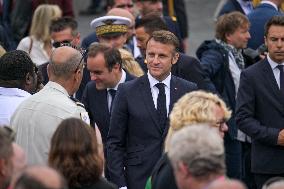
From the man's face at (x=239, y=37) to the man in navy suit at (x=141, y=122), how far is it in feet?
9.54

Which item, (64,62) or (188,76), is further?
(188,76)

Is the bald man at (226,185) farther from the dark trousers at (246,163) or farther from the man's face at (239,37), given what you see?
the man's face at (239,37)

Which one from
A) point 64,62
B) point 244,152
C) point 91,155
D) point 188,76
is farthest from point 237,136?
point 91,155

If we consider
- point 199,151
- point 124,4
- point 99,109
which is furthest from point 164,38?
point 124,4

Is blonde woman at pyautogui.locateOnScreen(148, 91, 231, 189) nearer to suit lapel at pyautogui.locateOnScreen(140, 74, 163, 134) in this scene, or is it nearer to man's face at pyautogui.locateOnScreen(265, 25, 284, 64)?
suit lapel at pyautogui.locateOnScreen(140, 74, 163, 134)

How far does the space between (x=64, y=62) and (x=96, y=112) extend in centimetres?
124

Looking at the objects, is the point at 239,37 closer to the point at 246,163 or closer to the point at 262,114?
the point at 246,163

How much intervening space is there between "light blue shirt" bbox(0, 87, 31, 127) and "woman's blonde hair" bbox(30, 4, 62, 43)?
4.59 m

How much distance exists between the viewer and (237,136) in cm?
1118

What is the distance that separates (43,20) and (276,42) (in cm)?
464

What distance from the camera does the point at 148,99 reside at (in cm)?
863

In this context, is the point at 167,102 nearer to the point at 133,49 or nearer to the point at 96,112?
the point at 96,112

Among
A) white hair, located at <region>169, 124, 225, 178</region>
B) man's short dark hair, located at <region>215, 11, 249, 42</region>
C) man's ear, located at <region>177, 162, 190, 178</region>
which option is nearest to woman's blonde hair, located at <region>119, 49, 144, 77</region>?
man's short dark hair, located at <region>215, 11, 249, 42</region>

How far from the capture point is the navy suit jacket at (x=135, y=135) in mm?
8555
